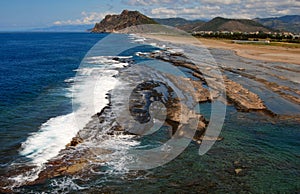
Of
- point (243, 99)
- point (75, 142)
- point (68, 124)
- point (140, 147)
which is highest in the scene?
point (243, 99)

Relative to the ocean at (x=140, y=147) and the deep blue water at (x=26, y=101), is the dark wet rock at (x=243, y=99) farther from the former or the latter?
the deep blue water at (x=26, y=101)

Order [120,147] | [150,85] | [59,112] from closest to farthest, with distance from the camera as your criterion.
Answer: [120,147], [59,112], [150,85]

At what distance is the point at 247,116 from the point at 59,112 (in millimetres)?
15982

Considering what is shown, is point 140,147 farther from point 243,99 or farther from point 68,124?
point 243,99

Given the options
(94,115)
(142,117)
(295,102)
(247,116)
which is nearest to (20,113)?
(94,115)

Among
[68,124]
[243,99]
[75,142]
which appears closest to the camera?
[75,142]

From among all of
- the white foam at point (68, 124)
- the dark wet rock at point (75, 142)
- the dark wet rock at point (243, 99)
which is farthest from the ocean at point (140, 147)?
the dark wet rock at point (243, 99)

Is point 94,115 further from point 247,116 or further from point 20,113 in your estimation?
point 247,116

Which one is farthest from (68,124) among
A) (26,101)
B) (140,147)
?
(26,101)

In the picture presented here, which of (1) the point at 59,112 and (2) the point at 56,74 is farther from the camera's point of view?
(2) the point at 56,74

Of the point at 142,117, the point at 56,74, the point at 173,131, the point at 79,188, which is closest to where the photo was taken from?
the point at 79,188

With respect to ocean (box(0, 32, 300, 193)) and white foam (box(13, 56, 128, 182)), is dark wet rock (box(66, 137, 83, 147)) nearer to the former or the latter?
white foam (box(13, 56, 128, 182))

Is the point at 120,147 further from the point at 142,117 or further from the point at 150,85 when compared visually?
the point at 150,85

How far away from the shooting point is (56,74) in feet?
151
